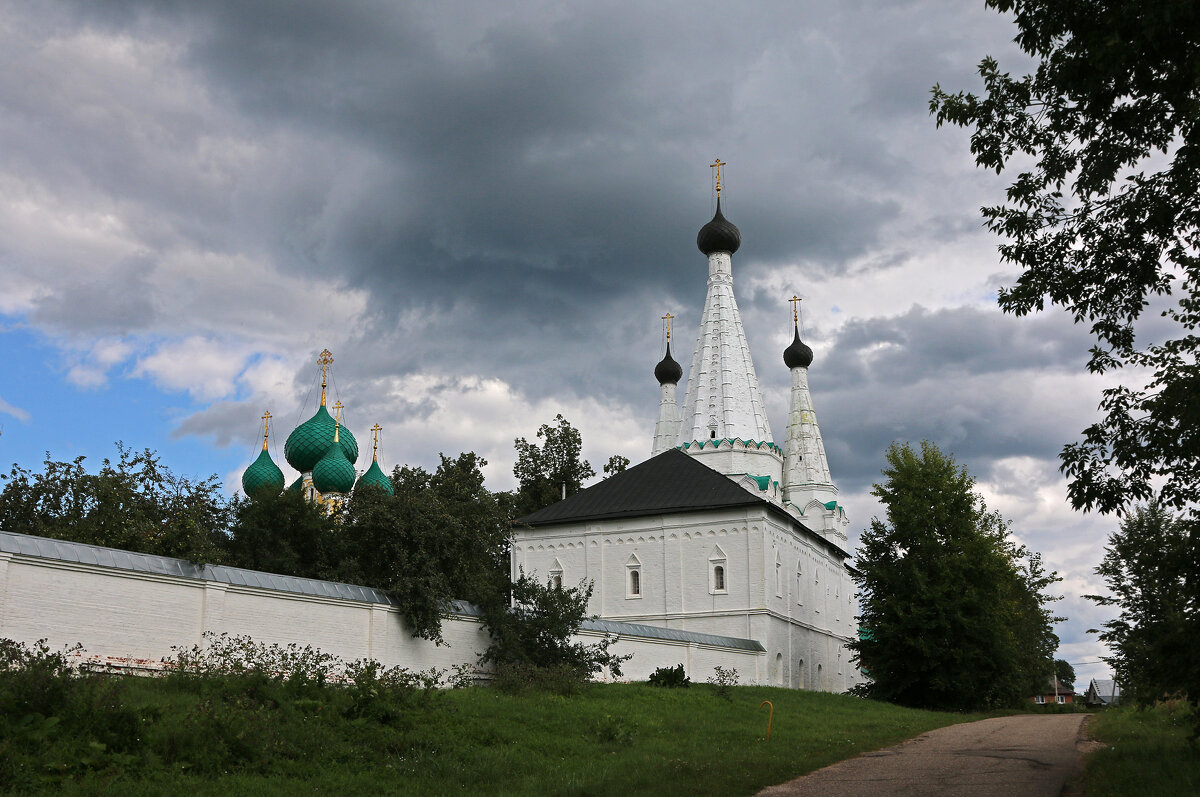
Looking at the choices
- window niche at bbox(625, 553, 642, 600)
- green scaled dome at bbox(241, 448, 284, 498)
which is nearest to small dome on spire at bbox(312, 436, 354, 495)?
green scaled dome at bbox(241, 448, 284, 498)

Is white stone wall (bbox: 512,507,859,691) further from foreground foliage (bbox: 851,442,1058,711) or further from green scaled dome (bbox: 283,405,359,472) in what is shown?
green scaled dome (bbox: 283,405,359,472)

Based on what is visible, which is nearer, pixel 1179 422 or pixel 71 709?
pixel 1179 422

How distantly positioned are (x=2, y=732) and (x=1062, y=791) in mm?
11452

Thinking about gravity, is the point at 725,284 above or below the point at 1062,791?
above

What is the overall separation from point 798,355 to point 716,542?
23227 millimetres

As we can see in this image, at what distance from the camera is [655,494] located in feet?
143

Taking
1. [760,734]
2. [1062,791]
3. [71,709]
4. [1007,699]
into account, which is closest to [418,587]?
[760,734]

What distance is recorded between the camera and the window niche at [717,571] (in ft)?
136

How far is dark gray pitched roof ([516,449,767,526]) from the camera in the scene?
42094mm

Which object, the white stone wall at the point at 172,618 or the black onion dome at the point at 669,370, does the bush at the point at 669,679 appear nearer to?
the white stone wall at the point at 172,618

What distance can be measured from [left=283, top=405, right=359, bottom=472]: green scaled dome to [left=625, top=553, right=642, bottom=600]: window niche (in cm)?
1538

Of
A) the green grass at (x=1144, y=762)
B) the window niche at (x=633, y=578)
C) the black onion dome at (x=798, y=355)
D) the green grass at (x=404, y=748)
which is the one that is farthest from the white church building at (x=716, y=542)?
the green grass at (x=1144, y=762)

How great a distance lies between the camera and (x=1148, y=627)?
13.3 meters

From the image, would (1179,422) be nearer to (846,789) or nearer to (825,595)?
(846,789)
